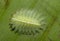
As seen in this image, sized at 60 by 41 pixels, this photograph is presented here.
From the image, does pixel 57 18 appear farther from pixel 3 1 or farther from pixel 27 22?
pixel 3 1

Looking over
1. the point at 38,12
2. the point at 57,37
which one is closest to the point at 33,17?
the point at 38,12

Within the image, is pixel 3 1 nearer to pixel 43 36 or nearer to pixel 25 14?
pixel 25 14

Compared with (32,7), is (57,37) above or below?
below
